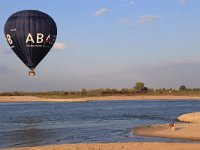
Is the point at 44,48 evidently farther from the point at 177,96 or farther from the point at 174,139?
the point at 177,96

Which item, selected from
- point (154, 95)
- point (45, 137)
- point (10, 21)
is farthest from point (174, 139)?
point (154, 95)

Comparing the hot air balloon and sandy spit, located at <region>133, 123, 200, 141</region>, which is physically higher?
the hot air balloon

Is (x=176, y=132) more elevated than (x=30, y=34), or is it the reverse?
(x=30, y=34)

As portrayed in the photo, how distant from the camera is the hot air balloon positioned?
3953 cm

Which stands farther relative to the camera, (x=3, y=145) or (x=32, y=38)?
(x=32, y=38)

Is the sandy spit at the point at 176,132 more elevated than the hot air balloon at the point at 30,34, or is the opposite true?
the hot air balloon at the point at 30,34

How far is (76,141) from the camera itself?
3547 cm

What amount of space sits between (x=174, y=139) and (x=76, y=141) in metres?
7.62

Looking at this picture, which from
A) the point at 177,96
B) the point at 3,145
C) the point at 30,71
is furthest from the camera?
the point at 177,96

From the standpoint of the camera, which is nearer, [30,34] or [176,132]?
[176,132]

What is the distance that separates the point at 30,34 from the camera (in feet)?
130

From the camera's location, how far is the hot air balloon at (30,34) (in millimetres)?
39531

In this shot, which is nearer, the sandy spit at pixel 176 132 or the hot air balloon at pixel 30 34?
the sandy spit at pixel 176 132

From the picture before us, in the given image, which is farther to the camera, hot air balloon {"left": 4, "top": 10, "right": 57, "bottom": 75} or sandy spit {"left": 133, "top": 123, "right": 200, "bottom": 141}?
hot air balloon {"left": 4, "top": 10, "right": 57, "bottom": 75}
